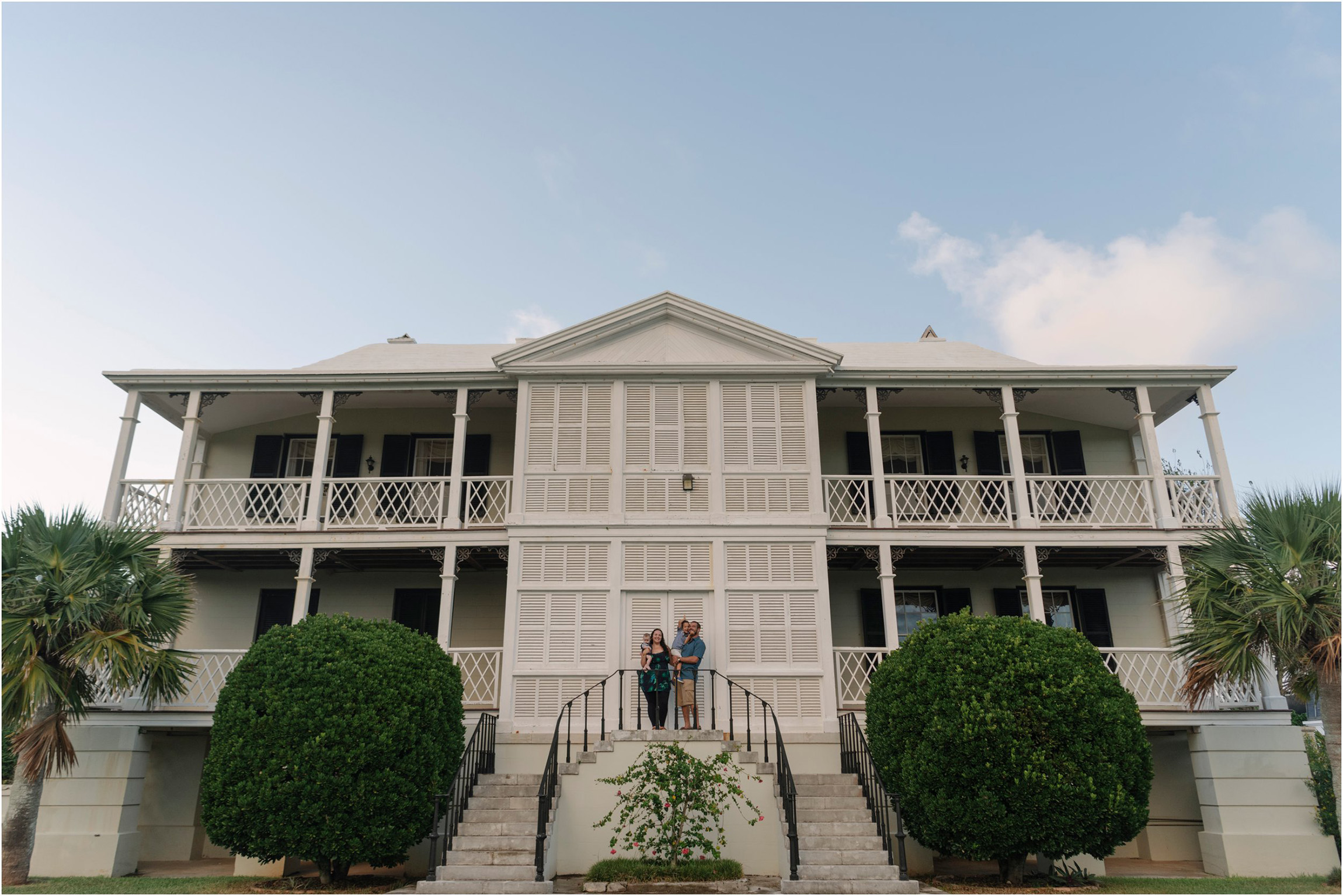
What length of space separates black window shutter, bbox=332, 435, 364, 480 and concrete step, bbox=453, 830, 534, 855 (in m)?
8.67

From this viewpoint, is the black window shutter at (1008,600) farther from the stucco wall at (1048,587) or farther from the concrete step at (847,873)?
the concrete step at (847,873)

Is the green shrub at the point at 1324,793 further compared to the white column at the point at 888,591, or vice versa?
the white column at the point at 888,591

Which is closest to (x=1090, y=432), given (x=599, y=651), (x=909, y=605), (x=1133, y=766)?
(x=909, y=605)

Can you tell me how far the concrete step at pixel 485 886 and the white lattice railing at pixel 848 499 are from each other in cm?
775

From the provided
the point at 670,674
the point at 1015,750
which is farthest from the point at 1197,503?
the point at 670,674

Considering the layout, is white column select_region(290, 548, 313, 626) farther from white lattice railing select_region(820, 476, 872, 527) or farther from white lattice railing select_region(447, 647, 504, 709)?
white lattice railing select_region(820, 476, 872, 527)

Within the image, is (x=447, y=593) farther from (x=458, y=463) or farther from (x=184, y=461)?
(x=184, y=461)

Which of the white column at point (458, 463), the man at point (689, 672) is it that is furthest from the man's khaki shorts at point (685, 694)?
the white column at point (458, 463)

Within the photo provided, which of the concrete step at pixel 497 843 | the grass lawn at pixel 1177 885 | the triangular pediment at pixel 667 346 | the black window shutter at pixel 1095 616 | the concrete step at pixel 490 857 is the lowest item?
the grass lawn at pixel 1177 885

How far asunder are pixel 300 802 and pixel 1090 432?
50.8 feet

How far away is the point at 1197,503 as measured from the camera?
49.5ft

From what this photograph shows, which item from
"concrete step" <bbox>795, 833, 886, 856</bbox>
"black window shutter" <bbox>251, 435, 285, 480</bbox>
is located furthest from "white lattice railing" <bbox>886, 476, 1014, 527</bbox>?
"black window shutter" <bbox>251, 435, 285, 480</bbox>

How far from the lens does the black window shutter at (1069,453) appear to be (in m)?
17.2

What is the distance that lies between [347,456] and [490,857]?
9.58 meters
